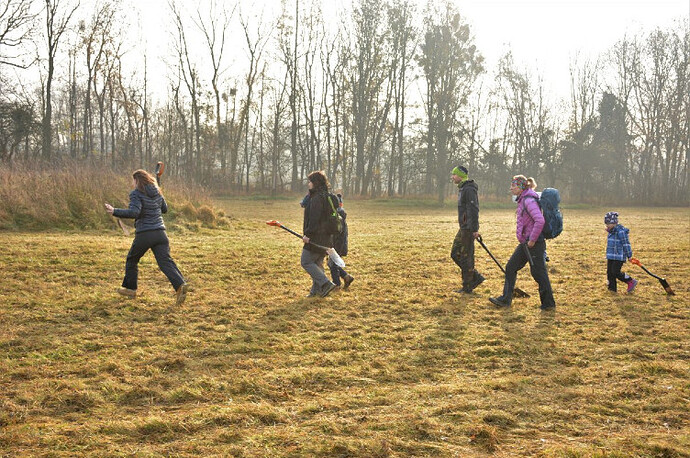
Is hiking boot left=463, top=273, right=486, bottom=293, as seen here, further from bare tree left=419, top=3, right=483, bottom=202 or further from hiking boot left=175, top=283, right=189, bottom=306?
Answer: bare tree left=419, top=3, right=483, bottom=202

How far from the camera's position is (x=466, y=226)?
28.2ft

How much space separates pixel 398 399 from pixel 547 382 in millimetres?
1417

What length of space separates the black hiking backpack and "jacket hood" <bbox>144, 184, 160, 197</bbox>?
529cm

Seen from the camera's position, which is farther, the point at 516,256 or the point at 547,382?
the point at 516,256

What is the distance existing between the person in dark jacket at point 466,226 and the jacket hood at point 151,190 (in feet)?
14.5

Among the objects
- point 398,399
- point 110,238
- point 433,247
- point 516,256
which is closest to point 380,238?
point 433,247

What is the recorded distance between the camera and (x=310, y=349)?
5688mm

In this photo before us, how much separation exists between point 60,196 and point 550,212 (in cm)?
1340

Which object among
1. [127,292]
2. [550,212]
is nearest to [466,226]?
[550,212]

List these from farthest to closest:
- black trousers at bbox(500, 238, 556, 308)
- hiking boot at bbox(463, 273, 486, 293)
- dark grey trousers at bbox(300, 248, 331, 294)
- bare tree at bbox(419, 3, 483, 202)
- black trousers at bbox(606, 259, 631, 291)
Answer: bare tree at bbox(419, 3, 483, 202)
black trousers at bbox(606, 259, 631, 291)
hiking boot at bbox(463, 273, 486, 293)
dark grey trousers at bbox(300, 248, 331, 294)
black trousers at bbox(500, 238, 556, 308)

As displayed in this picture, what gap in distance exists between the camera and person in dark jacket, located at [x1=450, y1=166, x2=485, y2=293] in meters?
8.50

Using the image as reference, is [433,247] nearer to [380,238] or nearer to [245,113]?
[380,238]

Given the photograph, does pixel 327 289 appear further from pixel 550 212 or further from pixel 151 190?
pixel 550 212

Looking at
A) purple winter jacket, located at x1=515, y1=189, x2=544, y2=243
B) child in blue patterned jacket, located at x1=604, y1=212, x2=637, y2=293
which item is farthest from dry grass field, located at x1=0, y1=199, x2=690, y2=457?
purple winter jacket, located at x1=515, y1=189, x2=544, y2=243
